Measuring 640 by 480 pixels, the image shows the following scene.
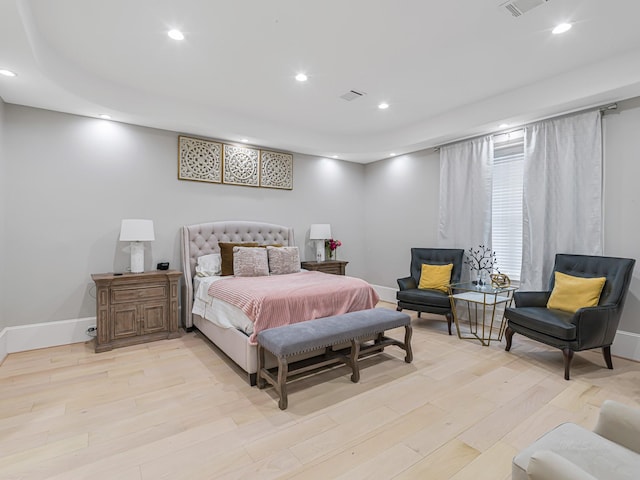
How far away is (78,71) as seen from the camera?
3260 millimetres

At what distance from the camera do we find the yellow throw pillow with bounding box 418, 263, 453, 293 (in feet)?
14.9

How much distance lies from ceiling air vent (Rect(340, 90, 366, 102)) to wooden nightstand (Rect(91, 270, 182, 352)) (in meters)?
2.95

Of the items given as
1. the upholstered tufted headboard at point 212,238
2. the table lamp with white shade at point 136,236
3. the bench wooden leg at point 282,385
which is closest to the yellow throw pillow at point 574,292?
the bench wooden leg at point 282,385

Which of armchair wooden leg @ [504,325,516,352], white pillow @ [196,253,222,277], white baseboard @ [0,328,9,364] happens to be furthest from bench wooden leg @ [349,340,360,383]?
white baseboard @ [0,328,9,364]

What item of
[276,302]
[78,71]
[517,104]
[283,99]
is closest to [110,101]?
[78,71]

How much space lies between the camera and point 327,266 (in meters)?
5.38

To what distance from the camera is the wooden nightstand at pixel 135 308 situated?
11.5ft

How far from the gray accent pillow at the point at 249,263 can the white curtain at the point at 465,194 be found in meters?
2.78

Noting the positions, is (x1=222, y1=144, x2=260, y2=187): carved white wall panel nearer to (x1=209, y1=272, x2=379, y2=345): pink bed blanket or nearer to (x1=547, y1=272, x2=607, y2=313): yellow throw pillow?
(x1=209, y1=272, x2=379, y2=345): pink bed blanket

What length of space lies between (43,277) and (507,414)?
472 cm

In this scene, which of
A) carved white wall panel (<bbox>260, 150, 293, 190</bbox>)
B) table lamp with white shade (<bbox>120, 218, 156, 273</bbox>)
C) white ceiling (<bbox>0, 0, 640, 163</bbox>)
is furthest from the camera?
carved white wall panel (<bbox>260, 150, 293, 190</bbox>)

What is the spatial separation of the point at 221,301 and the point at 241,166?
237 centimetres

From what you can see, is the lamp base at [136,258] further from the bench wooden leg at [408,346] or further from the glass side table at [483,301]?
the glass side table at [483,301]

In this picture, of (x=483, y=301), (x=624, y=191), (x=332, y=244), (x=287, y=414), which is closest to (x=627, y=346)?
(x=483, y=301)
